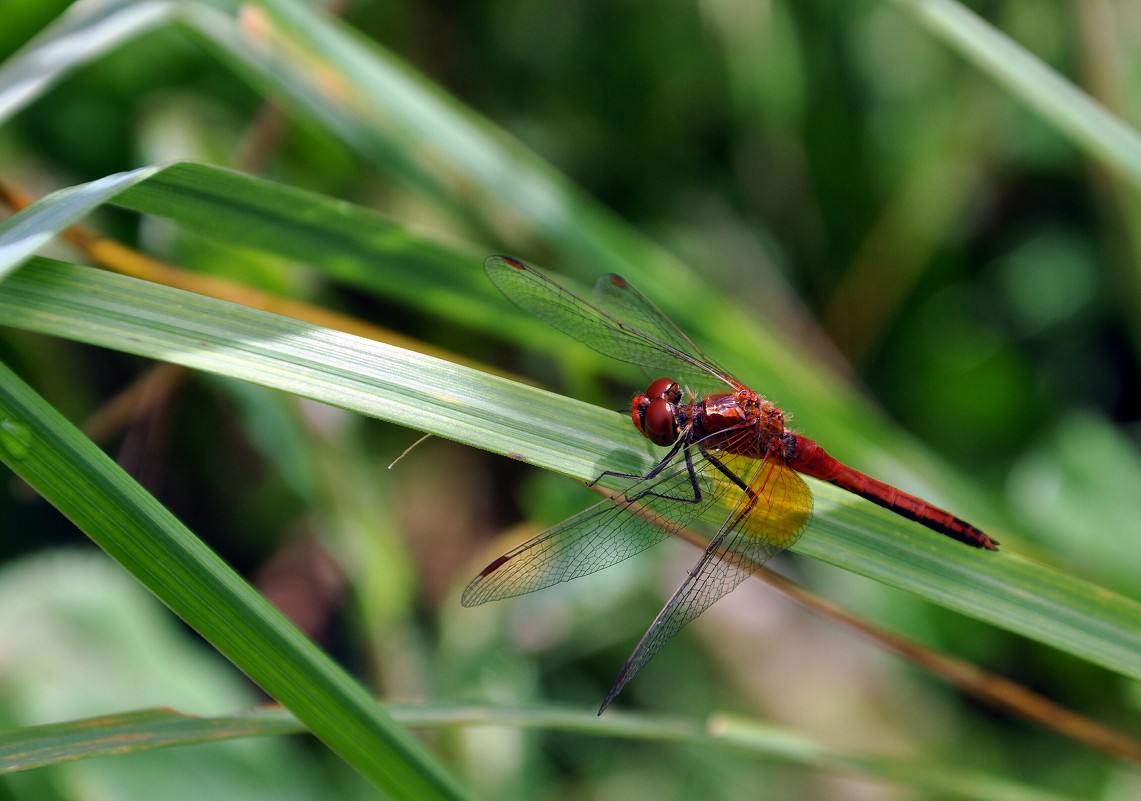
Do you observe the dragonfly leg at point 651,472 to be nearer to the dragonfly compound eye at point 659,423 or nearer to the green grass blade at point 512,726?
the dragonfly compound eye at point 659,423

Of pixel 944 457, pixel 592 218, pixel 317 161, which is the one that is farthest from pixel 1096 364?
pixel 317 161

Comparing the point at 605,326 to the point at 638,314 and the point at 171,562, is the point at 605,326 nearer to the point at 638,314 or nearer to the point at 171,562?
the point at 638,314

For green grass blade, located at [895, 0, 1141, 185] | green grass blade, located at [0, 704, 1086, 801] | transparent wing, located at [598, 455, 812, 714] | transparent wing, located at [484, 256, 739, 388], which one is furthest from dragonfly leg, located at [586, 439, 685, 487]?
green grass blade, located at [895, 0, 1141, 185]

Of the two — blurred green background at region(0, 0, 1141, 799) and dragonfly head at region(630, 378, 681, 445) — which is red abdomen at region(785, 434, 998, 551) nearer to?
dragonfly head at region(630, 378, 681, 445)

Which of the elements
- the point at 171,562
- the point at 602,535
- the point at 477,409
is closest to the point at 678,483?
the point at 602,535

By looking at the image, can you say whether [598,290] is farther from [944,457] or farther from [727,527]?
[944,457]
